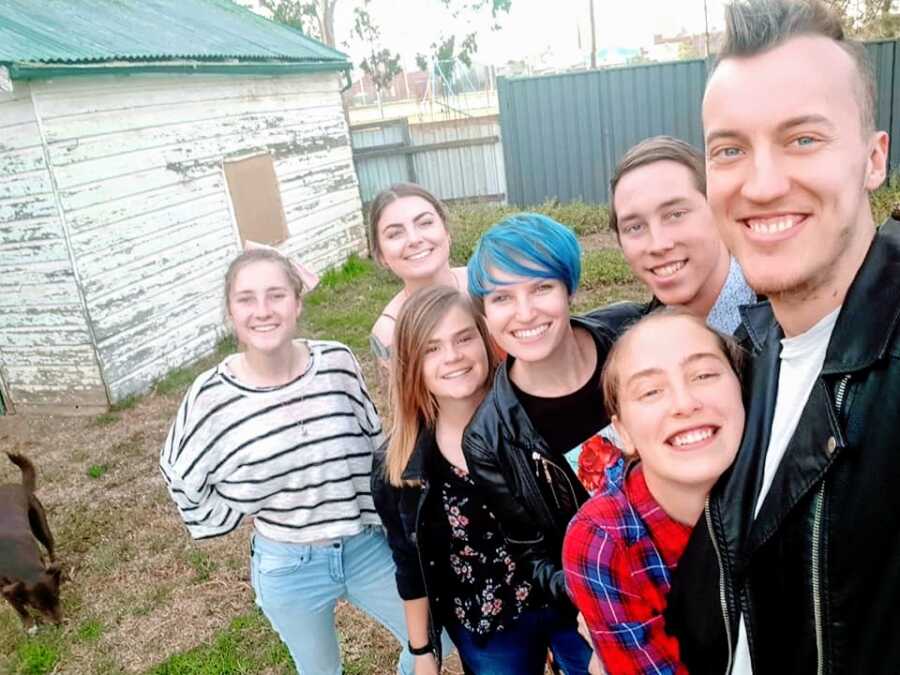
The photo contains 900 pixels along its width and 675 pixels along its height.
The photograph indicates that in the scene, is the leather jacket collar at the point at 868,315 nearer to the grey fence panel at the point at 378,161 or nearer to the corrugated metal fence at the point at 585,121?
the corrugated metal fence at the point at 585,121

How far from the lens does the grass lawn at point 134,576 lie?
337 cm

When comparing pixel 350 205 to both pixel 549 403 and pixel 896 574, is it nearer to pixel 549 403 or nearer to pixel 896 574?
pixel 549 403

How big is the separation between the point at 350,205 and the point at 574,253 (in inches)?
383

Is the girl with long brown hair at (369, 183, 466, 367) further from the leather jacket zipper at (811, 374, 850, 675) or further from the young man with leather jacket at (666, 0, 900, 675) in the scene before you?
the leather jacket zipper at (811, 374, 850, 675)

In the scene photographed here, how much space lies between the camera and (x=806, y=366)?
118 centimetres

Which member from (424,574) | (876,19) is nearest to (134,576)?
(424,574)

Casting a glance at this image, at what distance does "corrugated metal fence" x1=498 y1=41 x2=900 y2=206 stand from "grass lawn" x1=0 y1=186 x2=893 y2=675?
6148 millimetres

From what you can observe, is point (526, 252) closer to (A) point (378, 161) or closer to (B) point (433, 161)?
(A) point (378, 161)

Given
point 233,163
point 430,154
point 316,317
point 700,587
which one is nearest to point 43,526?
point 700,587

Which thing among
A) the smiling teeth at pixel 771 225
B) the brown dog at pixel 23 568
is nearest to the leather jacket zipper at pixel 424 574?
the smiling teeth at pixel 771 225

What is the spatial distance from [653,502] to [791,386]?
1.35 feet

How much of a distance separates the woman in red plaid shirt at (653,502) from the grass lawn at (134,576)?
2030 mm

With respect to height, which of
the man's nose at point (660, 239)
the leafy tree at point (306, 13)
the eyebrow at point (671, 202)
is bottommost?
the man's nose at point (660, 239)

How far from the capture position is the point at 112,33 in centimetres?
723
